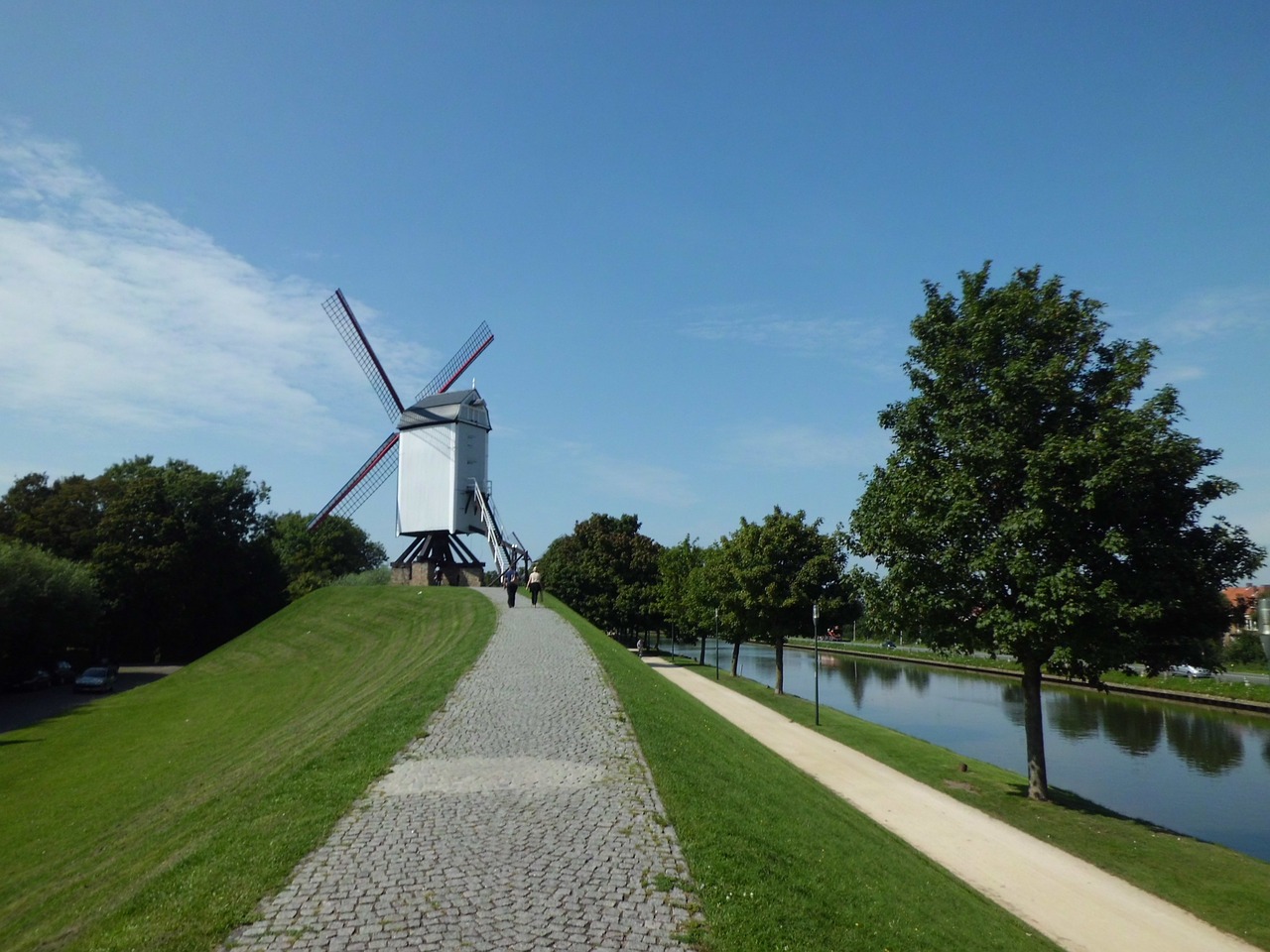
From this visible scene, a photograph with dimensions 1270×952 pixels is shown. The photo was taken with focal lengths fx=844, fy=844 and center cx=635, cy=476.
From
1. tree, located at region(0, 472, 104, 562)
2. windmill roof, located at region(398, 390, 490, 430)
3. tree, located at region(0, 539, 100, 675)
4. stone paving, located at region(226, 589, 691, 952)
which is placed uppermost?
windmill roof, located at region(398, 390, 490, 430)

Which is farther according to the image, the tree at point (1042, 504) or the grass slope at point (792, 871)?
the tree at point (1042, 504)

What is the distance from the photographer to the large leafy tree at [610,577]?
53188 mm

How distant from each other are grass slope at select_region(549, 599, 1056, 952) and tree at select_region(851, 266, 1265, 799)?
552 centimetres

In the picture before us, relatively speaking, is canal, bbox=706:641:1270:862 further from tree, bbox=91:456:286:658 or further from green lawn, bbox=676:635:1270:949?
tree, bbox=91:456:286:658

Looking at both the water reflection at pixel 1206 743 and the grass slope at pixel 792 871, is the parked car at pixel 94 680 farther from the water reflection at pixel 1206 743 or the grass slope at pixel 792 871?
the water reflection at pixel 1206 743

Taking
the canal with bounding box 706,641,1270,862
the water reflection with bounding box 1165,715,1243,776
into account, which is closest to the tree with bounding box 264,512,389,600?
the canal with bounding box 706,641,1270,862

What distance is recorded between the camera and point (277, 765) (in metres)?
11.5

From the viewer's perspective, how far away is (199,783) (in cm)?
1395

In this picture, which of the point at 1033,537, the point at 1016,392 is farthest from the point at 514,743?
the point at 1016,392

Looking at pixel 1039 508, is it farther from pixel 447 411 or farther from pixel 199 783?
pixel 447 411

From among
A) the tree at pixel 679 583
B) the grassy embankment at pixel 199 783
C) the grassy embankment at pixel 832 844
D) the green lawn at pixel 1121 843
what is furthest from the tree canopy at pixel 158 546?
the green lawn at pixel 1121 843

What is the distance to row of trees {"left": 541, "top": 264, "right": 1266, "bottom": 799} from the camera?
15539 millimetres

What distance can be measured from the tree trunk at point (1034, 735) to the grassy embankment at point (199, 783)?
12.1 metres

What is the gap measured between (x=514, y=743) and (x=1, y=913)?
6.01 meters
